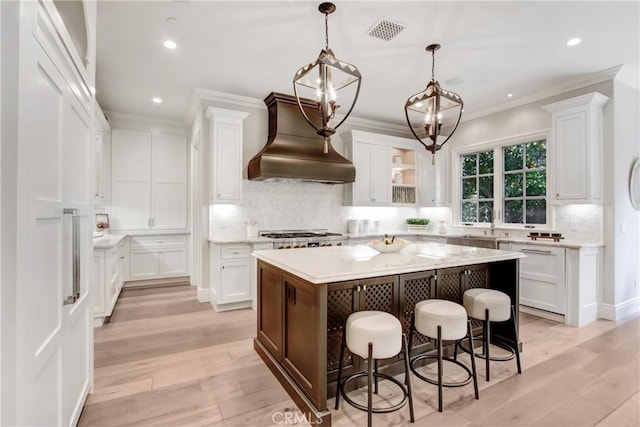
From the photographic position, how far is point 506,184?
4.91m

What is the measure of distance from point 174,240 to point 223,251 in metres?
2.12

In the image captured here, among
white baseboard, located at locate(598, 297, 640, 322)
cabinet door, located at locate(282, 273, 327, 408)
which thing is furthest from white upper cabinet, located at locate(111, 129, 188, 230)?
white baseboard, located at locate(598, 297, 640, 322)

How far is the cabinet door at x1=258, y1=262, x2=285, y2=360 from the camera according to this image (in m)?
2.46

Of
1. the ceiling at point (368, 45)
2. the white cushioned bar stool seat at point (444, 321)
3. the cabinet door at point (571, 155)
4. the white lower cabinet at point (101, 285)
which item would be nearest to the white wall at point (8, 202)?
the ceiling at point (368, 45)

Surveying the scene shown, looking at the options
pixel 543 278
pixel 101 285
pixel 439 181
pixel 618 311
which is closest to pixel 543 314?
pixel 543 278

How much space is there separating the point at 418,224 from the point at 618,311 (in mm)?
2988

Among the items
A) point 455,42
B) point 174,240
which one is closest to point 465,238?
point 455,42

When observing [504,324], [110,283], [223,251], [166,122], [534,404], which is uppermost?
[166,122]

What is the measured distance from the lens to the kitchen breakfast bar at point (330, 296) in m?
1.91

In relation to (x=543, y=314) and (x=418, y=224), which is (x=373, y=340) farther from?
(x=418, y=224)

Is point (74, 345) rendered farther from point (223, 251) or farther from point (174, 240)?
Answer: point (174, 240)

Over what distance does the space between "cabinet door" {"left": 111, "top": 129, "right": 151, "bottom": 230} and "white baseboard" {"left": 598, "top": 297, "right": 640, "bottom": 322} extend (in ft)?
22.3

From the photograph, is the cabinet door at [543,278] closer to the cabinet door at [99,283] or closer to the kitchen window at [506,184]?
the kitchen window at [506,184]

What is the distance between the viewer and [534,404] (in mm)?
2117
